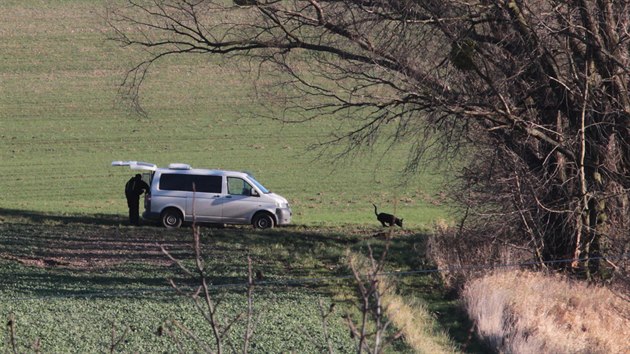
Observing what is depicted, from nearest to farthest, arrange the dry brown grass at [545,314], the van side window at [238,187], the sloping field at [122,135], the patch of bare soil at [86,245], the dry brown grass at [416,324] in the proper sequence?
the dry brown grass at [416,324] → the dry brown grass at [545,314] → the patch of bare soil at [86,245] → the van side window at [238,187] → the sloping field at [122,135]

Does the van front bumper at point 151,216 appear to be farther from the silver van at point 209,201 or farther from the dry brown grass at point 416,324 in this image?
the dry brown grass at point 416,324

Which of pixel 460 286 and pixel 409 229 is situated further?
pixel 409 229

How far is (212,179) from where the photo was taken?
28.6 metres

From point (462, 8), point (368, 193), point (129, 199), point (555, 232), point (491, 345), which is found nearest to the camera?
point (491, 345)

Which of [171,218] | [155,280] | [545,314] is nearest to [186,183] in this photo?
[171,218]

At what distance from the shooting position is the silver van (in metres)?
28.0

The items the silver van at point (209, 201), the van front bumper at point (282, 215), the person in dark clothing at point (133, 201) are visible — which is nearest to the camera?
the person in dark clothing at point (133, 201)

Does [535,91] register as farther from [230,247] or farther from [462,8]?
[230,247]

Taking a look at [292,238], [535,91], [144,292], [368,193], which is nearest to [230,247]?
[292,238]

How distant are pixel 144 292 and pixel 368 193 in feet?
69.2

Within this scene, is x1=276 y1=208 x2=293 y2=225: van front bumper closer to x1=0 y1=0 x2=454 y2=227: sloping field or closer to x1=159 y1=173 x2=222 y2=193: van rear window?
x1=159 y1=173 x2=222 y2=193: van rear window

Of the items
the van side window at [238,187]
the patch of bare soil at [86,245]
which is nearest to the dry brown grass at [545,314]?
the patch of bare soil at [86,245]

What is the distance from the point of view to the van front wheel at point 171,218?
92.1ft

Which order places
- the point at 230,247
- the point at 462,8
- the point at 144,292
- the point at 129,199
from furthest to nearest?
the point at 129,199 < the point at 230,247 < the point at 462,8 < the point at 144,292
